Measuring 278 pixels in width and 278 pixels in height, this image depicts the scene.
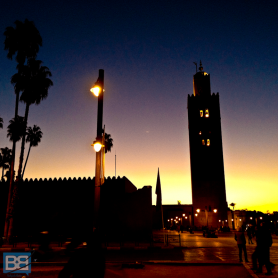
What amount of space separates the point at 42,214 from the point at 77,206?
150 inches

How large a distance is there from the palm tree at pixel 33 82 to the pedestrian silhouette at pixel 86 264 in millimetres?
23732

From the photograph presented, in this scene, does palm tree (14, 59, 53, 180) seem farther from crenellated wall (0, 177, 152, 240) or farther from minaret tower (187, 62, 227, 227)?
minaret tower (187, 62, 227, 227)

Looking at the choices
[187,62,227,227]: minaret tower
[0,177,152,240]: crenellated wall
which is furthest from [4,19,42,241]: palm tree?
[187,62,227,227]: minaret tower

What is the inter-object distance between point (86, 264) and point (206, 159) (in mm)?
70976

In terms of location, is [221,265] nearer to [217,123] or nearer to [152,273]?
[152,273]

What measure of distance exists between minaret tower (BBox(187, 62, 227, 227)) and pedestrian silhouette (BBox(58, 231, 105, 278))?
6626cm

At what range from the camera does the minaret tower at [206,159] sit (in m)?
67.8

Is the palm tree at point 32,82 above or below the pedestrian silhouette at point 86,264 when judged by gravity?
above

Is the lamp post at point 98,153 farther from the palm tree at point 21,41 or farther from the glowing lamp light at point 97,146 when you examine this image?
the palm tree at point 21,41

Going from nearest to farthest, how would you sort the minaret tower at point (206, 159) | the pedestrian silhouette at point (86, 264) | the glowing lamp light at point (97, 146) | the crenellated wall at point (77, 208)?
the pedestrian silhouette at point (86, 264) < the glowing lamp light at point (97, 146) < the crenellated wall at point (77, 208) < the minaret tower at point (206, 159)

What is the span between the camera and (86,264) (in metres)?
3.49

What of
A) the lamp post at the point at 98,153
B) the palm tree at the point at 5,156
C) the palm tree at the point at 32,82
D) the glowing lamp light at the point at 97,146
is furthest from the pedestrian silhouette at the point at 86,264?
the palm tree at the point at 5,156

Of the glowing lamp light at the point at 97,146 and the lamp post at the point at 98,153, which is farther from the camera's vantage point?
the glowing lamp light at the point at 97,146

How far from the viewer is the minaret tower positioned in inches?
2667
